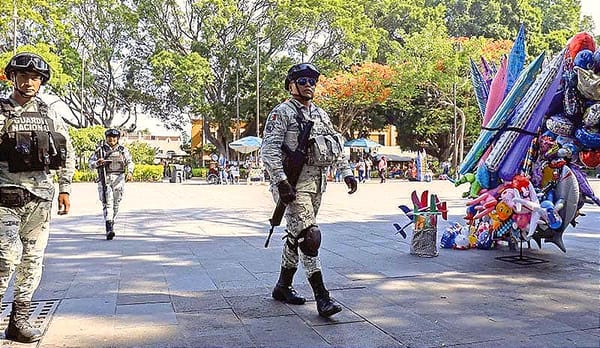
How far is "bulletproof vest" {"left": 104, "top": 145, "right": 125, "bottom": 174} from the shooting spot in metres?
8.93

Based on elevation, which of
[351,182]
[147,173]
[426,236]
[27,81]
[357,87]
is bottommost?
[426,236]

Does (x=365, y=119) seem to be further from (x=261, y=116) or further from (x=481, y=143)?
(x=481, y=143)

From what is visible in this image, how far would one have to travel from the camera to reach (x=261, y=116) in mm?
38125

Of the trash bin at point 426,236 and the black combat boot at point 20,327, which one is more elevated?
the trash bin at point 426,236

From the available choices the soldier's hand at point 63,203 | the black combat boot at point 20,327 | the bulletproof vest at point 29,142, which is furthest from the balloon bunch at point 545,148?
the black combat boot at point 20,327

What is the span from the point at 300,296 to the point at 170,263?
2411mm

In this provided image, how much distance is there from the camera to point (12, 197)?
385 centimetres

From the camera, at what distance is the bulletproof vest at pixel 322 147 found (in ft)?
15.2

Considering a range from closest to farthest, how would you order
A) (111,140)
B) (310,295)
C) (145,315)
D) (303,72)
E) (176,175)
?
(145,315), (303,72), (310,295), (111,140), (176,175)

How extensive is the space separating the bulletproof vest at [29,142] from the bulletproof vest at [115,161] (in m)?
4.99

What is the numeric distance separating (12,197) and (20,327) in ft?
2.89

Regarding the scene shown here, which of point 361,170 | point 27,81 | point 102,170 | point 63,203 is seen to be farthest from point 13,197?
point 361,170

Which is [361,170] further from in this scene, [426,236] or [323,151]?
[323,151]

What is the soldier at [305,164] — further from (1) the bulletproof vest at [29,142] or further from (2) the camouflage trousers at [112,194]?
(2) the camouflage trousers at [112,194]
